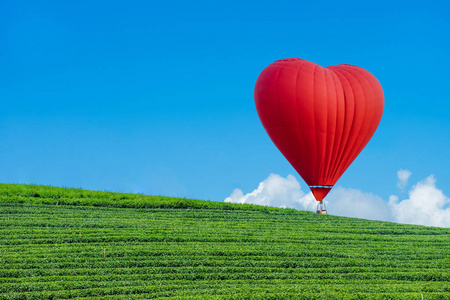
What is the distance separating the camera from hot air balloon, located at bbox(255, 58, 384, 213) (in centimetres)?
2831

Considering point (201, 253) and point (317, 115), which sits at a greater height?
point (317, 115)

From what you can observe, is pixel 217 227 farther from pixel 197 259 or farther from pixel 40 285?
pixel 40 285

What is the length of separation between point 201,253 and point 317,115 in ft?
40.2

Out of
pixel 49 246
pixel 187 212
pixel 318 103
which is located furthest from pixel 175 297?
pixel 318 103

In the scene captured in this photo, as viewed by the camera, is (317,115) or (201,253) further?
(317,115)

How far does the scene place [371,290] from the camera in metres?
15.4

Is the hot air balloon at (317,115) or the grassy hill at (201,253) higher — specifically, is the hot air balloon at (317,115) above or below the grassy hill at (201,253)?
above

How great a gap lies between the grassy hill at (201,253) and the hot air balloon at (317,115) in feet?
9.88

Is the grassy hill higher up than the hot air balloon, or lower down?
lower down

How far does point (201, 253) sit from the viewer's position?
18.9 m

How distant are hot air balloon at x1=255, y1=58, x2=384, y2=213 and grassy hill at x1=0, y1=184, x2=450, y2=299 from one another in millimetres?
3012

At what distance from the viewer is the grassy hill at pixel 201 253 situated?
15.1m

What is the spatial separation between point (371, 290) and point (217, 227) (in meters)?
9.99

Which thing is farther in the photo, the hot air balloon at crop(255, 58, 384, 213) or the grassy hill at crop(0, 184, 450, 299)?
→ the hot air balloon at crop(255, 58, 384, 213)
